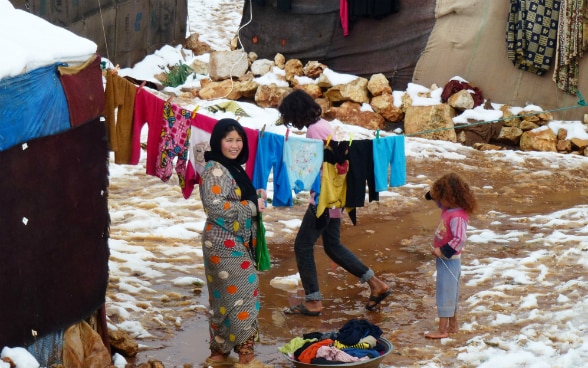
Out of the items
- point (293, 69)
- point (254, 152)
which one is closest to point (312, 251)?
point (254, 152)

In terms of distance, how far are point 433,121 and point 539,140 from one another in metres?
1.50

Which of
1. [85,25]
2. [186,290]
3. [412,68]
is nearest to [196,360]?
[186,290]

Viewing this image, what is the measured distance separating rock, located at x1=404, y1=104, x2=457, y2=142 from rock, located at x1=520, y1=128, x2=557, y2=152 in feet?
3.21

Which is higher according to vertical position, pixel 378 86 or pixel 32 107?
pixel 32 107

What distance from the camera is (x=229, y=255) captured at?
5668 mm

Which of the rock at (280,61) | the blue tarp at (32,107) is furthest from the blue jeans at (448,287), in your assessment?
the rock at (280,61)

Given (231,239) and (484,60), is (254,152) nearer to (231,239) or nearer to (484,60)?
(231,239)

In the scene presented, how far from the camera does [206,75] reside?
15.7 metres

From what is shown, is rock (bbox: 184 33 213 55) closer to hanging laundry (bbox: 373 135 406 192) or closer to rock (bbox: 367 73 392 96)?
rock (bbox: 367 73 392 96)

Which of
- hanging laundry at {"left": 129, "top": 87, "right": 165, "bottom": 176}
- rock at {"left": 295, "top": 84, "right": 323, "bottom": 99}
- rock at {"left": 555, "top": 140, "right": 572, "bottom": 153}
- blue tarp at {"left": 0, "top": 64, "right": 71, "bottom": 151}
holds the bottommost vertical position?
rock at {"left": 555, "top": 140, "right": 572, "bottom": 153}

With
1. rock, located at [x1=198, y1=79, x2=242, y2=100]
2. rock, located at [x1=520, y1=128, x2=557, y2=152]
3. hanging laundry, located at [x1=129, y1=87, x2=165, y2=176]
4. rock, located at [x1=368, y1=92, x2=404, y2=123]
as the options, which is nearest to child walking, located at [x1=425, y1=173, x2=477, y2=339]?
hanging laundry, located at [x1=129, y1=87, x2=165, y2=176]

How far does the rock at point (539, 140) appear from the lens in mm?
12336

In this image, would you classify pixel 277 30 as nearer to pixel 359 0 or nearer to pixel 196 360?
pixel 359 0

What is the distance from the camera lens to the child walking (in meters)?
6.16
